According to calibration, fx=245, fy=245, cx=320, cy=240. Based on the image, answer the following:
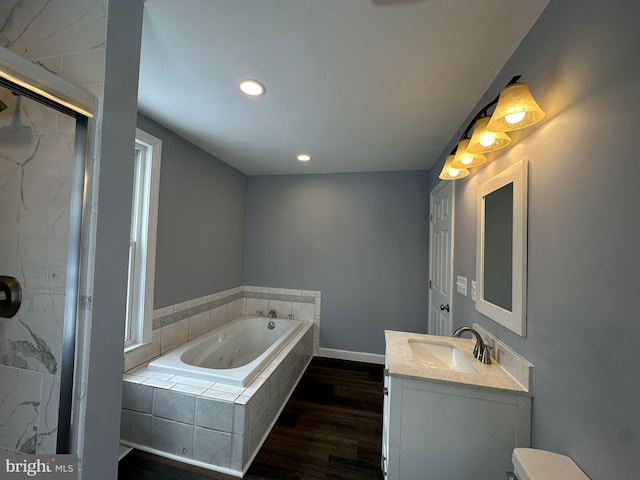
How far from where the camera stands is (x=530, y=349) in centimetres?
106

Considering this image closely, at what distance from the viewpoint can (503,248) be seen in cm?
129

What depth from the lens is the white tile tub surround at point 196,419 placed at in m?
1.52

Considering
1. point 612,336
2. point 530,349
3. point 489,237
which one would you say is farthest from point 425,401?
point 489,237

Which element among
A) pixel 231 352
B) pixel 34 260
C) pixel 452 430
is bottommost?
pixel 231 352

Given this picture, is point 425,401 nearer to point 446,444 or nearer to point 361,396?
point 446,444

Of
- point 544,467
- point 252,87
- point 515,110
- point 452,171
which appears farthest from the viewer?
point 452,171

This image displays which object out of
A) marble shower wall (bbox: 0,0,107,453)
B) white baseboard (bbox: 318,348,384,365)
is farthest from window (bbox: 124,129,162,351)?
white baseboard (bbox: 318,348,384,365)

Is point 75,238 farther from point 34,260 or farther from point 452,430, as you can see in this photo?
point 452,430

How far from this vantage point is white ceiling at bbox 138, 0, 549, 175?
3.37 feet

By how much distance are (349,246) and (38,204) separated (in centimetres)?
275

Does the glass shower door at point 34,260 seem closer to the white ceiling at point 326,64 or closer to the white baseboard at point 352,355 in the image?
the white ceiling at point 326,64

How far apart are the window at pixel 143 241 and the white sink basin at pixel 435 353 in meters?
2.05

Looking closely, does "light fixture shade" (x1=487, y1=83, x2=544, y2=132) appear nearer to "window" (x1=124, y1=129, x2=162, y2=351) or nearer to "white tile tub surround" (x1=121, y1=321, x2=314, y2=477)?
"white tile tub surround" (x1=121, y1=321, x2=314, y2=477)

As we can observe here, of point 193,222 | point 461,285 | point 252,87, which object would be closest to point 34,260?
Answer: point 252,87
